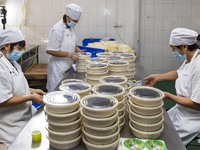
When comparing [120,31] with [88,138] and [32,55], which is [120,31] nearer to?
[32,55]

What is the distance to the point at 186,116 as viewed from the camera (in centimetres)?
192

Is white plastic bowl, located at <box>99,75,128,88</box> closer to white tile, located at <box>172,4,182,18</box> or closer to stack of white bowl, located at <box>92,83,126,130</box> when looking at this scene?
stack of white bowl, located at <box>92,83,126,130</box>

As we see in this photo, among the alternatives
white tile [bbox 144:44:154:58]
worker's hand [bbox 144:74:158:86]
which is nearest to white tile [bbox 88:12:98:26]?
white tile [bbox 144:44:154:58]

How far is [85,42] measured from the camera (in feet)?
13.9

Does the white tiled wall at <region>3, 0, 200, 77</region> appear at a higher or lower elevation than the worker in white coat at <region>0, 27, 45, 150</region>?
higher

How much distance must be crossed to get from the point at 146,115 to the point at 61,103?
47 cm

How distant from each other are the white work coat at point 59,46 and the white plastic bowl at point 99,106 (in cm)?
198

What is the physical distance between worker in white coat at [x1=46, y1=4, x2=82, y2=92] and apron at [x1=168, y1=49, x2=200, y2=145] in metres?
1.50

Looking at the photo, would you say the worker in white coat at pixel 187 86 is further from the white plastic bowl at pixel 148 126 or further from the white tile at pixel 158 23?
the white tile at pixel 158 23

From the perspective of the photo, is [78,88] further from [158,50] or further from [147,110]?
[158,50]

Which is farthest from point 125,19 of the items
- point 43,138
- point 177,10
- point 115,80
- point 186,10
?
point 43,138

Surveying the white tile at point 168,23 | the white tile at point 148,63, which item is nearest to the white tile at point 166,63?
the white tile at point 148,63

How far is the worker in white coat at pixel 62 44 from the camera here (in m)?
3.03

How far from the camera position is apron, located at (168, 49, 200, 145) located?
1838mm
